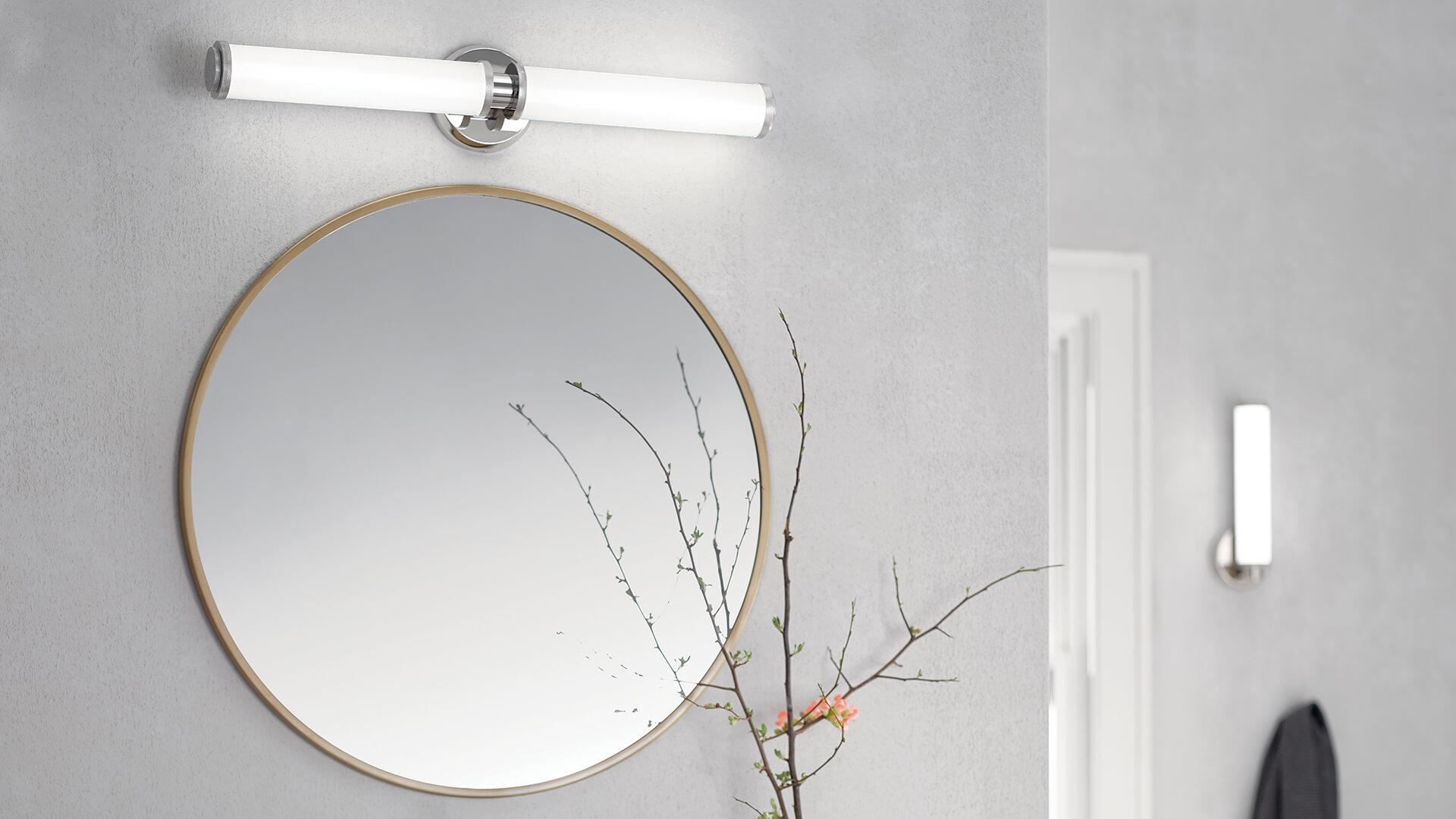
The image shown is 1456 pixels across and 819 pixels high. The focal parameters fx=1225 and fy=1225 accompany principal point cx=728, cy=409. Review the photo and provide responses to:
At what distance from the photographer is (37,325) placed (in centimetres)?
111

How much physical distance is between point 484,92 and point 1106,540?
5.45ft

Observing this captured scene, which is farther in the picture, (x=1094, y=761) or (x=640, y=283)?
(x=1094, y=761)

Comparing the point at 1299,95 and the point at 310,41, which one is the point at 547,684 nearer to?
the point at 310,41

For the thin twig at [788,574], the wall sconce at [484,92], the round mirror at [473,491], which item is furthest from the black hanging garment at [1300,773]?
the wall sconce at [484,92]

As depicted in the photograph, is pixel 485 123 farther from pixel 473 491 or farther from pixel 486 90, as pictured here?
pixel 473 491

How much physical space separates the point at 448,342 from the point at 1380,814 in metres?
2.19

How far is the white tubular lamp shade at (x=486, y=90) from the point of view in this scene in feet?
3.60

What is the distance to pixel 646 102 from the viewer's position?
121cm

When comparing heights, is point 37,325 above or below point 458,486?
above

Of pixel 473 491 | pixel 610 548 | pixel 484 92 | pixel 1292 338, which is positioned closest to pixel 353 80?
pixel 484 92

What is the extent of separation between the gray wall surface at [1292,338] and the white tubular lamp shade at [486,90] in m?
1.27

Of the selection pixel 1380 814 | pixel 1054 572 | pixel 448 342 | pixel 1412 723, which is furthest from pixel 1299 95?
pixel 448 342

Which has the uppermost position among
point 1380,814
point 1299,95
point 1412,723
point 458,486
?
point 1299,95

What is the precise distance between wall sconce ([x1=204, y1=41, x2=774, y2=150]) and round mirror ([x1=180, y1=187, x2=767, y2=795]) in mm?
93
